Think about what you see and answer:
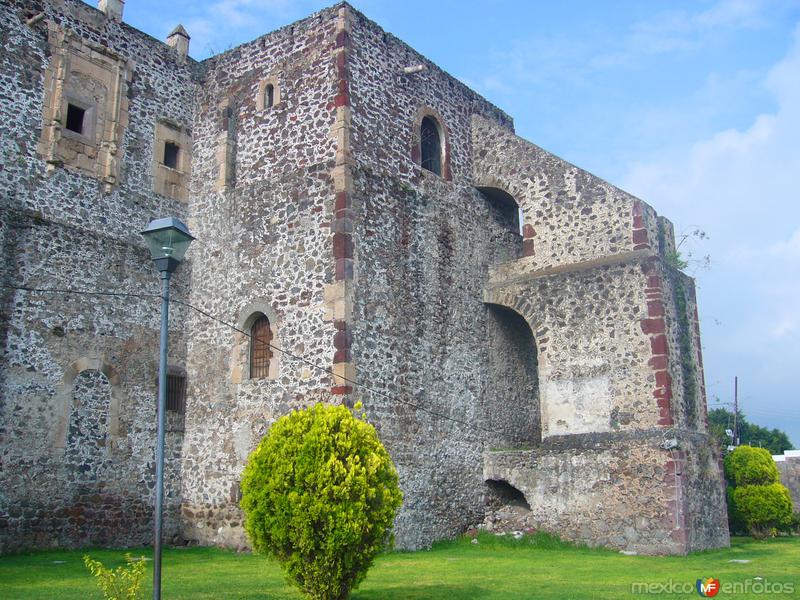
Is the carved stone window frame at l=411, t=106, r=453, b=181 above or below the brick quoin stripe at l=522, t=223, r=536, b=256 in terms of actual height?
above

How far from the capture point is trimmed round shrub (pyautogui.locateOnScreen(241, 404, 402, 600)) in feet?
26.2

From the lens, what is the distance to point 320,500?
7988 mm

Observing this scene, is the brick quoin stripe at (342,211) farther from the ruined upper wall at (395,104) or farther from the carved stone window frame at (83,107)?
the carved stone window frame at (83,107)

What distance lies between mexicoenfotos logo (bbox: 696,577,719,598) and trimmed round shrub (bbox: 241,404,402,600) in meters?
3.56

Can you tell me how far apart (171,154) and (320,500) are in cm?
1033

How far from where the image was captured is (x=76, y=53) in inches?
583

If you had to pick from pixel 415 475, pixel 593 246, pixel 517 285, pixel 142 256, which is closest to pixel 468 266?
pixel 517 285

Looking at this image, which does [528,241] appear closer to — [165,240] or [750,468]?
[750,468]

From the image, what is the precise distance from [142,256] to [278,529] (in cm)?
839

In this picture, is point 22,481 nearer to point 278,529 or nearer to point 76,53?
point 278,529

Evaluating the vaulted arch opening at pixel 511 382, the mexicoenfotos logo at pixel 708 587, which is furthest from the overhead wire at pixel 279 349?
the mexicoenfotos logo at pixel 708 587

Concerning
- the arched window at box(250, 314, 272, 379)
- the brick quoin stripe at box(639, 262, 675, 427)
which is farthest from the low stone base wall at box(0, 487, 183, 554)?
the brick quoin stripe at box(639, 262, 675, 427)

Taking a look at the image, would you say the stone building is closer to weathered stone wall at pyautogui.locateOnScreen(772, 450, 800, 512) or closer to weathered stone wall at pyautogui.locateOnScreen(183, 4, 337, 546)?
Answer: weathered stone wall at pyautogui.locateOnScreen(183, 4, 337, 546)

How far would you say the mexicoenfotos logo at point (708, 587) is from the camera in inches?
357
